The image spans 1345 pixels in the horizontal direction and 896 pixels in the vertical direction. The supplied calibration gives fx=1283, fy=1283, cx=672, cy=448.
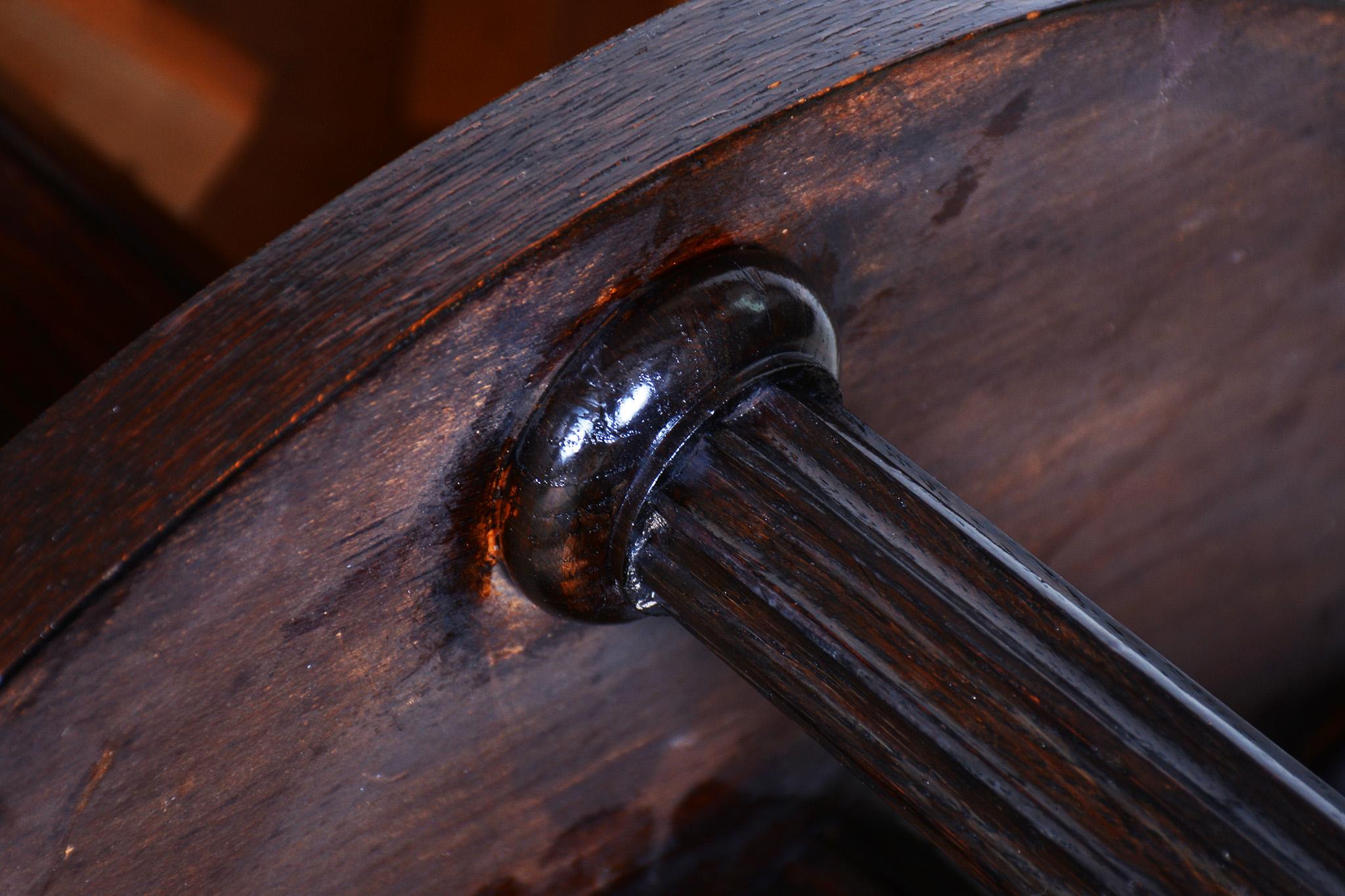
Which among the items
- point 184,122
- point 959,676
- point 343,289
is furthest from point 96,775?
point 184,122

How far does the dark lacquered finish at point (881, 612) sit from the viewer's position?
392 millimetres

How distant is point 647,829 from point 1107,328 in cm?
36

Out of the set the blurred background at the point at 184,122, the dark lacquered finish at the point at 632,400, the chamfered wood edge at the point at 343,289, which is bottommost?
the blurred background at the point at 184,122

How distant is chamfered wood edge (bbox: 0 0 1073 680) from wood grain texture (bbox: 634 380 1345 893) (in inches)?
4.2

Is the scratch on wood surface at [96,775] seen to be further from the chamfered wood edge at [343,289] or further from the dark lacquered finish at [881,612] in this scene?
the dark lacquered finish at [881,612]

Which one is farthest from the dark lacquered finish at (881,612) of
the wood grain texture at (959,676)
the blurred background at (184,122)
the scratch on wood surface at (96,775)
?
the blurred background at (184,122)

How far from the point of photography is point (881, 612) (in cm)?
43

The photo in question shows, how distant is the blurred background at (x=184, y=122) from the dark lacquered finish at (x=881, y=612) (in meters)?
0.77

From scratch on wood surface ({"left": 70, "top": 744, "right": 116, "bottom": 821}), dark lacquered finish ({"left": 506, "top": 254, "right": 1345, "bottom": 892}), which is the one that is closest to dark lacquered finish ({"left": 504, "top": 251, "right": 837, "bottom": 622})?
dark lacquered finish ({"left": 506, "top": 254, "right": 1345, "bottom": 892})

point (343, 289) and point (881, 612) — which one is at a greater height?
point (343, 289)

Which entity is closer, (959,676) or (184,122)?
(959,676)

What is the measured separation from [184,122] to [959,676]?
1249mm

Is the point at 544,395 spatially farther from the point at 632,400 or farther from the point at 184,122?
the point at 184,122

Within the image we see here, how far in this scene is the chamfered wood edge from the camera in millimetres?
405
